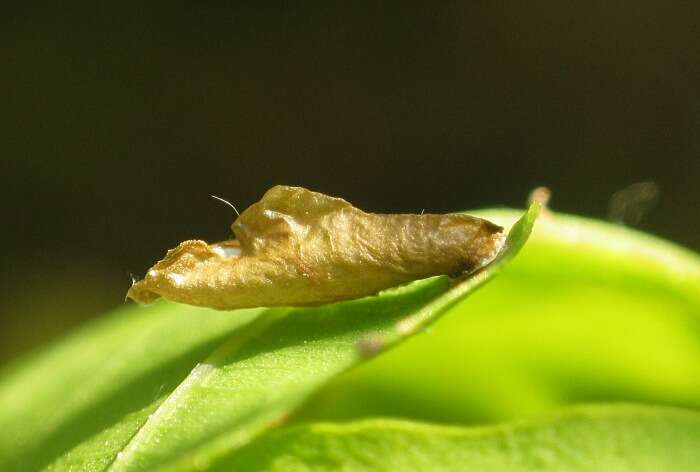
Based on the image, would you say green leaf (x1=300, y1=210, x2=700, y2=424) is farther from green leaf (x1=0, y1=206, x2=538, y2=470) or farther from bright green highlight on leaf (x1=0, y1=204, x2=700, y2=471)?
green leaf (x1=0, y1=206, x2=538, y2=470)

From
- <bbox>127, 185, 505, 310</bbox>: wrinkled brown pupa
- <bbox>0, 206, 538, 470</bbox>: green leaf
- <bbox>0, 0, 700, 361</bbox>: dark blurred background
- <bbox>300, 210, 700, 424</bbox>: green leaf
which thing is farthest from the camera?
<bbox>0, 0, 700, 361</bbox>: dark blurred background

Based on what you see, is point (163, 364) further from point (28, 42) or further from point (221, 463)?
point (28, 42)

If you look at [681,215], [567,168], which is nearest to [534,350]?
[681,215]

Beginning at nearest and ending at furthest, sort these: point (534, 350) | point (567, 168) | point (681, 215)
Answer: point (534, 350) < point (681, 215) < point (567, 168)

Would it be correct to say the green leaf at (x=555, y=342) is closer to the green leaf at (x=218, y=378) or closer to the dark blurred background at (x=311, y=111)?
the green leaf at (x=218, y=378)

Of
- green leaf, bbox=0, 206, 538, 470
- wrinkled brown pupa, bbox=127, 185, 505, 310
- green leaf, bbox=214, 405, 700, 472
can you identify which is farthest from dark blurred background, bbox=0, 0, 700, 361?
green leaf, bbox=214, 405, 700, 472

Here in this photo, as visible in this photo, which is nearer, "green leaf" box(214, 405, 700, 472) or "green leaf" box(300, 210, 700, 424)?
"green leaf" box(214, 405, 700, 472)

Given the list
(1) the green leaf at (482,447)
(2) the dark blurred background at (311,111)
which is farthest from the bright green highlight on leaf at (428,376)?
(2) the dark blurred background at (311,111)
